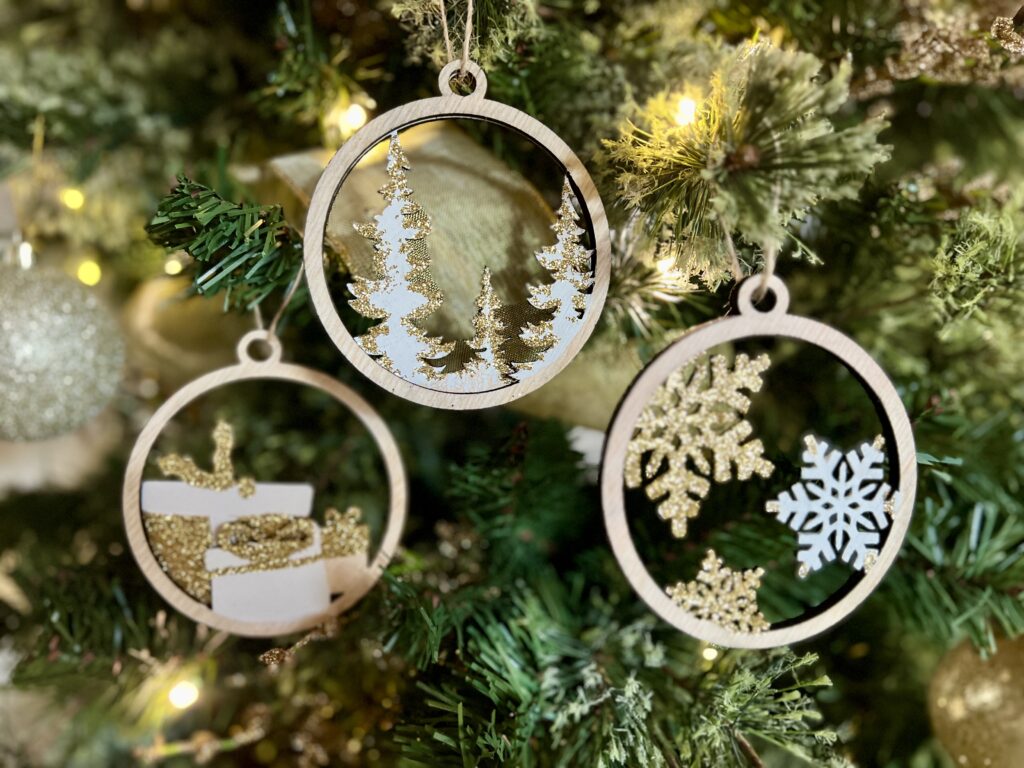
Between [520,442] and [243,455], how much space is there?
31 cm

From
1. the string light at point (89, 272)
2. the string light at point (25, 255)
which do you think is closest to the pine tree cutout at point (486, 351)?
the string light at point (25, 255)

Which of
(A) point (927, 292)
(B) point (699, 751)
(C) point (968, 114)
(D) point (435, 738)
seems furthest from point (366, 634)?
(C) point (968, 114)

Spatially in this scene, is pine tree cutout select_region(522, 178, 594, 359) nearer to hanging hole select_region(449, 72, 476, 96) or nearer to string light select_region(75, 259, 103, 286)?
hanging hole select_region(449, 72, 476, 96)

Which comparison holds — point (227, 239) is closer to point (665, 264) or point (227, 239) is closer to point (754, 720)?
point (665, 264)

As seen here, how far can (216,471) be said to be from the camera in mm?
532

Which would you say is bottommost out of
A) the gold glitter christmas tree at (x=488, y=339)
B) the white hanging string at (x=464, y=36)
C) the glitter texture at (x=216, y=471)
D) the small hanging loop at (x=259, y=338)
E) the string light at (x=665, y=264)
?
the glitter texture at (x=216, y=471)

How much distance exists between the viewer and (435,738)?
0.44 metres

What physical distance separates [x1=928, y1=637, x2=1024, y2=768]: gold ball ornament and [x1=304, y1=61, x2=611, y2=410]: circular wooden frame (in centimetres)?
37

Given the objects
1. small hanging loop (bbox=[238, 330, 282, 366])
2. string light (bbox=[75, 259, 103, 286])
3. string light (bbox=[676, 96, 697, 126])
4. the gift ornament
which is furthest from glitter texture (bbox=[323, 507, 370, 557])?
string light (bbox=[75, 259, 103, 286])

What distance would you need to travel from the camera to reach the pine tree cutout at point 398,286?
445mm

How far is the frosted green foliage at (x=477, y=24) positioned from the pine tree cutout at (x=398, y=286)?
69mm

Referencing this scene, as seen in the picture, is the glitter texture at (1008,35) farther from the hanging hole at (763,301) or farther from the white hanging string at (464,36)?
the white hanging string at (464,36)

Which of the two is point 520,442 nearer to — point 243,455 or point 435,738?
point 435,738

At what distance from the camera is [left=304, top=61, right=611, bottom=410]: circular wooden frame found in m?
0.43
